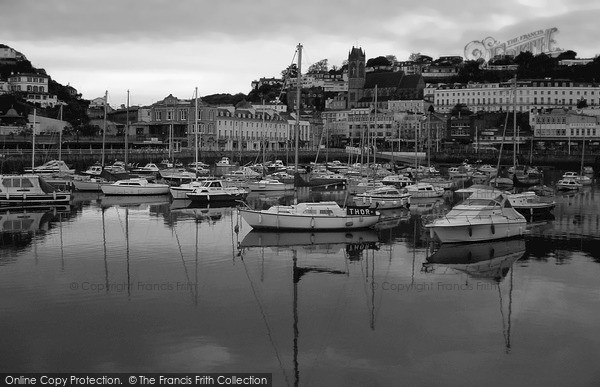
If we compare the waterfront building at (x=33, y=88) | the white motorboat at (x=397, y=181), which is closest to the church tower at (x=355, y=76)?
the waterfront building at (x=33, y=88)

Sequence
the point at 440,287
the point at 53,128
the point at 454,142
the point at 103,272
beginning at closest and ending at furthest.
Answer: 1. the point at 440,287
2. the point at 103,272
3. the point at 53,128
4. the point at 454,142

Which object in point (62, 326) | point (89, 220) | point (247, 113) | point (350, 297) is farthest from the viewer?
point (247, 113)

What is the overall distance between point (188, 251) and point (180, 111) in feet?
248

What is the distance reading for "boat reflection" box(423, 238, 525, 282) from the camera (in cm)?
2427

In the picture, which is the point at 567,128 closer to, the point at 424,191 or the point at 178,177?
the point at 424,191

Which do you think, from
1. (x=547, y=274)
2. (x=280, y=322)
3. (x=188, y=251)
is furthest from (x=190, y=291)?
(x=547, y=274)

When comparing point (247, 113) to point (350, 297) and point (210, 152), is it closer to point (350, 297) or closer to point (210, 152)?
point (210, 152)

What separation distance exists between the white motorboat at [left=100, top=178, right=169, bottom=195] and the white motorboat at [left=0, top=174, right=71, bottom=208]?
18.1 ft

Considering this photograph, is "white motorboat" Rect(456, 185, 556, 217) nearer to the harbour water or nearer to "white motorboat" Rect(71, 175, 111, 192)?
the harbour water

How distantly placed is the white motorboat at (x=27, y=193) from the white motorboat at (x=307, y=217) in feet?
54.1

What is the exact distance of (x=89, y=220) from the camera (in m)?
36.2

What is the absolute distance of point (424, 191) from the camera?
50.1 metres

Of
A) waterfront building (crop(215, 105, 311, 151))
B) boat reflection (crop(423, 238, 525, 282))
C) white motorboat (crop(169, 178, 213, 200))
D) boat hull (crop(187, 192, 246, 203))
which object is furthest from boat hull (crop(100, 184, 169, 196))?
waterfront building (crop(215, 105, 311, 151))

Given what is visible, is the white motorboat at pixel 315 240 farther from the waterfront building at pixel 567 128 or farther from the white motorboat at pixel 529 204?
the waterfront building at pixel 567 128
